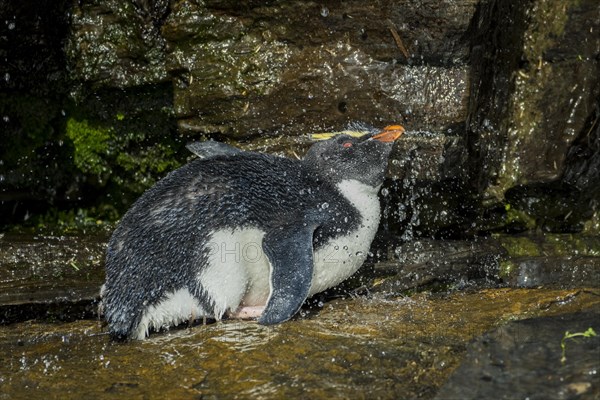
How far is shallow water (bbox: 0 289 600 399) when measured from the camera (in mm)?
3205

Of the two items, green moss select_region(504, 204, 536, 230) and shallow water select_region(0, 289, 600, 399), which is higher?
green moss select_region(504, 204, 536, 230)

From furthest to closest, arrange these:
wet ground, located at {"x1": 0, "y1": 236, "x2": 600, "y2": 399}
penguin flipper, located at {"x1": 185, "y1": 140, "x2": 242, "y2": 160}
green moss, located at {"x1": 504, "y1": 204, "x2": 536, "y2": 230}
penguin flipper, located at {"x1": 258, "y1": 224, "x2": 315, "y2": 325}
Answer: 1. green moss, located at {"x1": 504, "y1": 204, "x2": 536, "y2": 230}
2. penguin flipper, located at {"x1": 185, "y1": 140, "x2": 242, "y2": 160}
3. penguin flipper, located at {"x1": 258, "y1": 224, "x2": 315, "y2": 325}
4. wet ground, located at {"x1": 0, "y1": 236, "x2": 600, "y2": 399}

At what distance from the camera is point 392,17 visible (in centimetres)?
489

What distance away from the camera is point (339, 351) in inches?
137

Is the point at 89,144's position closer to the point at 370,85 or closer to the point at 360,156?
the point at 370,85

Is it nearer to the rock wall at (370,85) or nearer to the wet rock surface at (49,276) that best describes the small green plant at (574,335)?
the rock wall at (370,85)

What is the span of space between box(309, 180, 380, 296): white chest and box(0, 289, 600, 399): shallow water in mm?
161

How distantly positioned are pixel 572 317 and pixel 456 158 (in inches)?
65.6

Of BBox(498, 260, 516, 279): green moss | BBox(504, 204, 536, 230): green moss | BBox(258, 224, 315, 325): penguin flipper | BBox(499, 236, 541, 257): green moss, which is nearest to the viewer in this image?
BBox(258, 224, 315, 325): penguin flipper

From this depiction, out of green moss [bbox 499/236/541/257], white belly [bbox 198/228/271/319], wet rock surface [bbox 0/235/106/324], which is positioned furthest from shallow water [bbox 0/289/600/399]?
green moss [bbox 499/236/541/257]

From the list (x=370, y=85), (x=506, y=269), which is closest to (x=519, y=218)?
(x=506, y=269)

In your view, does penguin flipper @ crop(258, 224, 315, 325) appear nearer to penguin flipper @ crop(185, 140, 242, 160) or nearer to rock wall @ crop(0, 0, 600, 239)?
penguin flipper @ crop(185, 140, 242, 160)

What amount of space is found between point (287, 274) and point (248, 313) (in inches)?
17.7

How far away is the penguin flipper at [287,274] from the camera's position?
3.92 metres
